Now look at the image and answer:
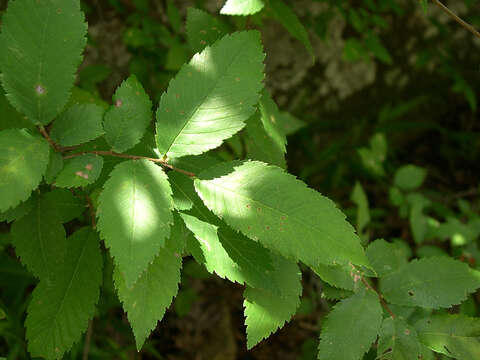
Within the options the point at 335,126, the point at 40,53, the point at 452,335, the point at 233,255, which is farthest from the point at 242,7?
the point at 335,126

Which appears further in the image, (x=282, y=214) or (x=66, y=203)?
(x=66, y=203)

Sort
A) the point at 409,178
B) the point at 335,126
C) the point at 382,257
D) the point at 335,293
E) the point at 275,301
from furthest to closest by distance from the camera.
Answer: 1. the point at 335,126
2. the point at 409,178
3. the point at 382,257
4. the point at 335,293
5. the point at 275,301

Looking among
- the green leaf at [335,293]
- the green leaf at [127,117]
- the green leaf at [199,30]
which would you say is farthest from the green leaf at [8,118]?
the green leaf at [335,293]

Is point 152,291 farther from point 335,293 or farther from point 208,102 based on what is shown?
point 335,293

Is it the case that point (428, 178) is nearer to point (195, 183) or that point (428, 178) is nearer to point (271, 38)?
point (271, 38)

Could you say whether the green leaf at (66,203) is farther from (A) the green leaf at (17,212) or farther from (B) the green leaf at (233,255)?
(B) the green leaf at (233,255)

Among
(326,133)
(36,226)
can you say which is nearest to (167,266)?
(36,226)

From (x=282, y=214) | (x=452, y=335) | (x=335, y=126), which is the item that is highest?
(x=282, y=214)

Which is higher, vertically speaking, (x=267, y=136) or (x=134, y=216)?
(x=134, y=216)
